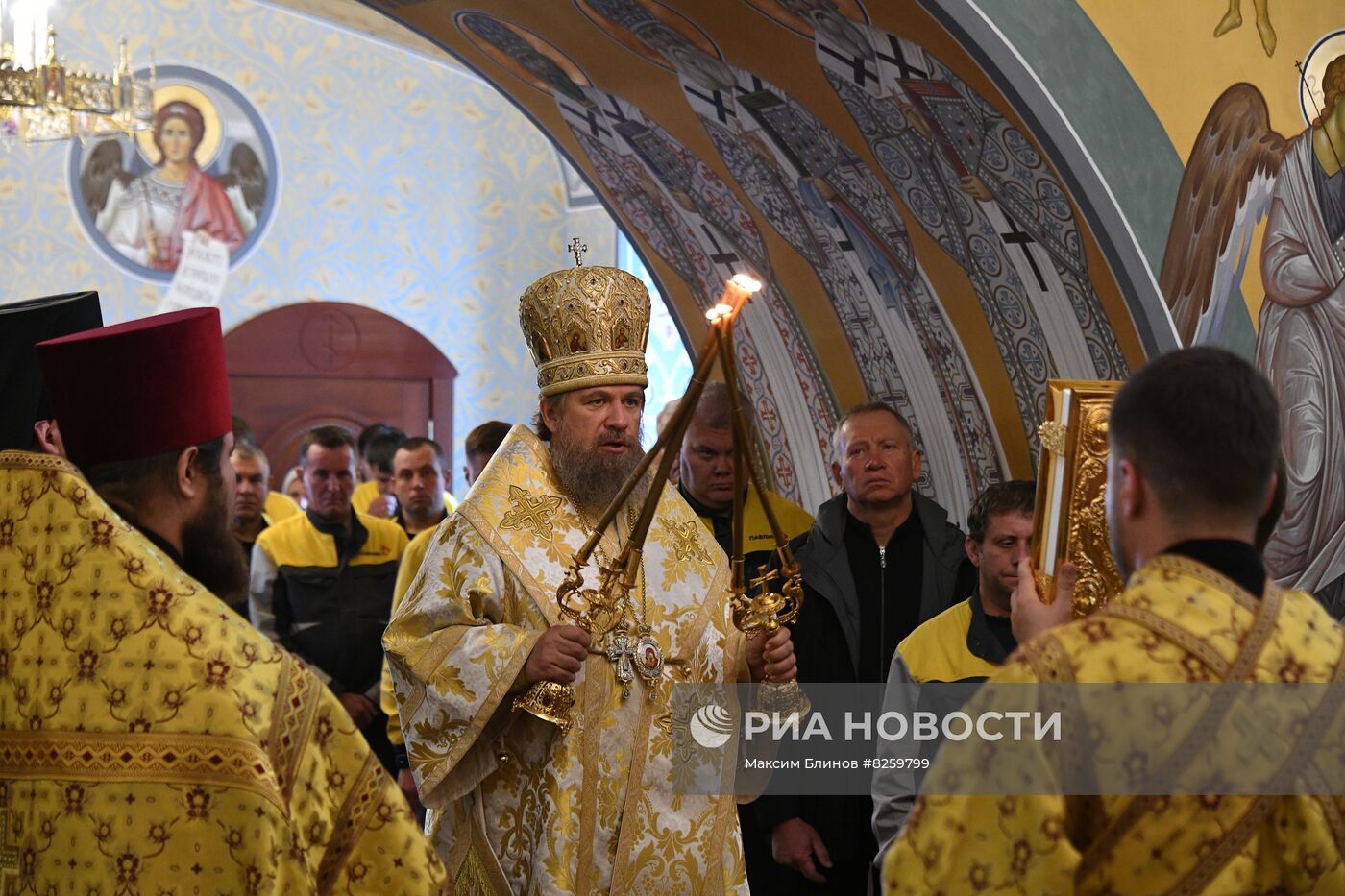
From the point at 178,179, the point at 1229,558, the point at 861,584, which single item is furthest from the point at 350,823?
the point at 178,179

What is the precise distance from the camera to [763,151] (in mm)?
5797

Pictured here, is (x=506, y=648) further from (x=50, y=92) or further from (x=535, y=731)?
(x=50, y=92)

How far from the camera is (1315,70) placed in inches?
168

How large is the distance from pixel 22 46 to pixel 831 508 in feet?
21.1

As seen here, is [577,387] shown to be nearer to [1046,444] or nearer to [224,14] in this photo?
[1046,444]

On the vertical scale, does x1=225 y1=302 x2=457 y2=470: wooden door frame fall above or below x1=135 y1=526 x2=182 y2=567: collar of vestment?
above

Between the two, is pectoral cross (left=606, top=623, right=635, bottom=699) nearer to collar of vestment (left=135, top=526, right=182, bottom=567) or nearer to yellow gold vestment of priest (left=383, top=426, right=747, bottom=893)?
yellow gold vestment of priest (left=383, top=426, right=747, bottom=893)

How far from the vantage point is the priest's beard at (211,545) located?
2.25 metres

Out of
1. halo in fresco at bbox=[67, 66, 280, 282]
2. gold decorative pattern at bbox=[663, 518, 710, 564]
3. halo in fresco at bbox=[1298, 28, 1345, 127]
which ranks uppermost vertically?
halo in fresco at bbox=[67, 66, 280, 282]

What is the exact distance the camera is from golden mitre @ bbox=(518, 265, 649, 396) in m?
3.67

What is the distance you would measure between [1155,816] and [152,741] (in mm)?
1304

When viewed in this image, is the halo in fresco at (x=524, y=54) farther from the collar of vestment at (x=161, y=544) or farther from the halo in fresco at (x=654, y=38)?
the collar of vestment at (x=161, y=544)

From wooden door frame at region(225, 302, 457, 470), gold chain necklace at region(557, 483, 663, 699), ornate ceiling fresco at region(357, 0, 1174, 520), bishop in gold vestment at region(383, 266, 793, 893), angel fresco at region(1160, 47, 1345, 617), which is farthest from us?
wooden door frame at region(225, 302, 457, 470)

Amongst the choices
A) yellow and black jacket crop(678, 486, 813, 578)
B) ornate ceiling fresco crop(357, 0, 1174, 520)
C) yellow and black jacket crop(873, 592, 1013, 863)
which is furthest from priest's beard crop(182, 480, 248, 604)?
ornate ceiling fresco crop(357, 0, 1174, 520)
